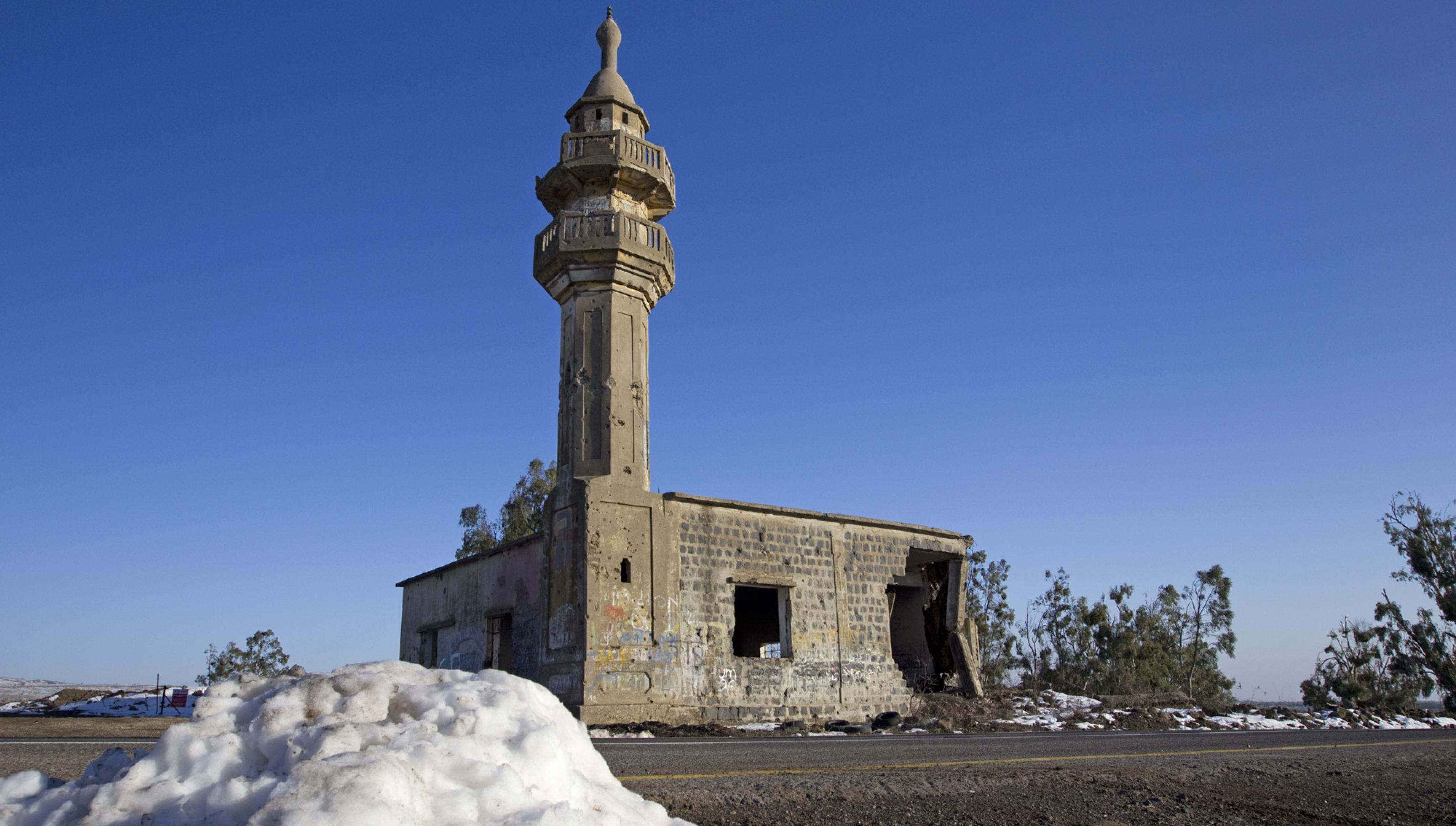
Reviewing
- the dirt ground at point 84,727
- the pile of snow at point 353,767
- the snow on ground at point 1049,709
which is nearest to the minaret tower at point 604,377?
the dirt ground at point 84,727

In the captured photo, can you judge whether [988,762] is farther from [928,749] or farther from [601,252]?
[601,252]

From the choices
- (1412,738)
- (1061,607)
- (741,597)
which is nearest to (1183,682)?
(1061,607)

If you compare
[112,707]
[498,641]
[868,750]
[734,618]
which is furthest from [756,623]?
[868,750]

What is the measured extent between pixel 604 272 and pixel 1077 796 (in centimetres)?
1381

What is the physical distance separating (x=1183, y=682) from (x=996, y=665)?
9.51 metres

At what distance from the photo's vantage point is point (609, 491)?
16562mm

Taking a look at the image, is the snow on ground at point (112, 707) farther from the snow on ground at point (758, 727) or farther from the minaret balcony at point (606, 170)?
the minaret balcony at point (606, 170)

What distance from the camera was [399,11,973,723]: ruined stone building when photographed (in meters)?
16.0

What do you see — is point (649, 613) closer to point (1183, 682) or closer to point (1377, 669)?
point (1377, 669)

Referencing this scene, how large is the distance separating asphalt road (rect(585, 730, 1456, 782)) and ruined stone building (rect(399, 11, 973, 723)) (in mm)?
3804

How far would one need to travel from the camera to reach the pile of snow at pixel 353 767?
2.76m

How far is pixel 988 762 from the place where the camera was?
26.7 ft

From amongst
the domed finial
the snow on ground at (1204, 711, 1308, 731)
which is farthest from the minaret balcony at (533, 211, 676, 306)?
the snow on ground at (1204, 711, 1308, 731)

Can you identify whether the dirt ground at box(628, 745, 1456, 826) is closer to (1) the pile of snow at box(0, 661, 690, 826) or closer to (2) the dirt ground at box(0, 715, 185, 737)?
(1) the pile of snow at box(0, 661, 690, 826)
